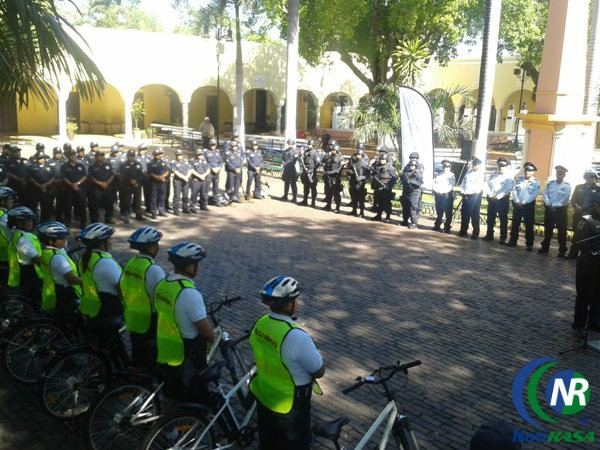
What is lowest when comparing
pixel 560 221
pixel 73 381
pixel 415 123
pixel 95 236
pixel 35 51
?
pixel 73 381

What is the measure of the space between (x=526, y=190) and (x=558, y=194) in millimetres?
742

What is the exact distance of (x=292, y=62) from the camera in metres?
23.1

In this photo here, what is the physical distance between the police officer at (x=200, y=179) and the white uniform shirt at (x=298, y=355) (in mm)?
12286

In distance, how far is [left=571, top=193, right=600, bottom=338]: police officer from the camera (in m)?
7.62

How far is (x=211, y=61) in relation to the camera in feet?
107

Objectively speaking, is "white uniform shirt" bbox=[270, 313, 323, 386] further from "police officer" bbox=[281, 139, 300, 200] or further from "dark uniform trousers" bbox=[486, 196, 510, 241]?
"police officer" bbox=[281, 139, 300, 200]

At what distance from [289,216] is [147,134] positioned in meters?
21.7

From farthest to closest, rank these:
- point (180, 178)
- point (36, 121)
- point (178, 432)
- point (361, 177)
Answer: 1. point (36, 121)
2. point (361, 177)
3. point (180, 178)
4. point (178, 432)

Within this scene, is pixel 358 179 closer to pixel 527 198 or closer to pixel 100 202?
pixel 527 198

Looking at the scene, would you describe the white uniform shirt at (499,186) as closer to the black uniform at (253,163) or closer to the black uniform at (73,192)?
the black uniform at (253,163)

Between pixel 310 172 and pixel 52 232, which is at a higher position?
pixel 52 232

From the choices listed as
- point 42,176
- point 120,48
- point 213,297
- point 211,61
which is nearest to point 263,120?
point 211,61

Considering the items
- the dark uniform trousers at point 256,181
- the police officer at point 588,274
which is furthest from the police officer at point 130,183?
the police officer at point 588,274

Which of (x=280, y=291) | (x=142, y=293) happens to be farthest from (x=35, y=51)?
(x=280, y=291)
